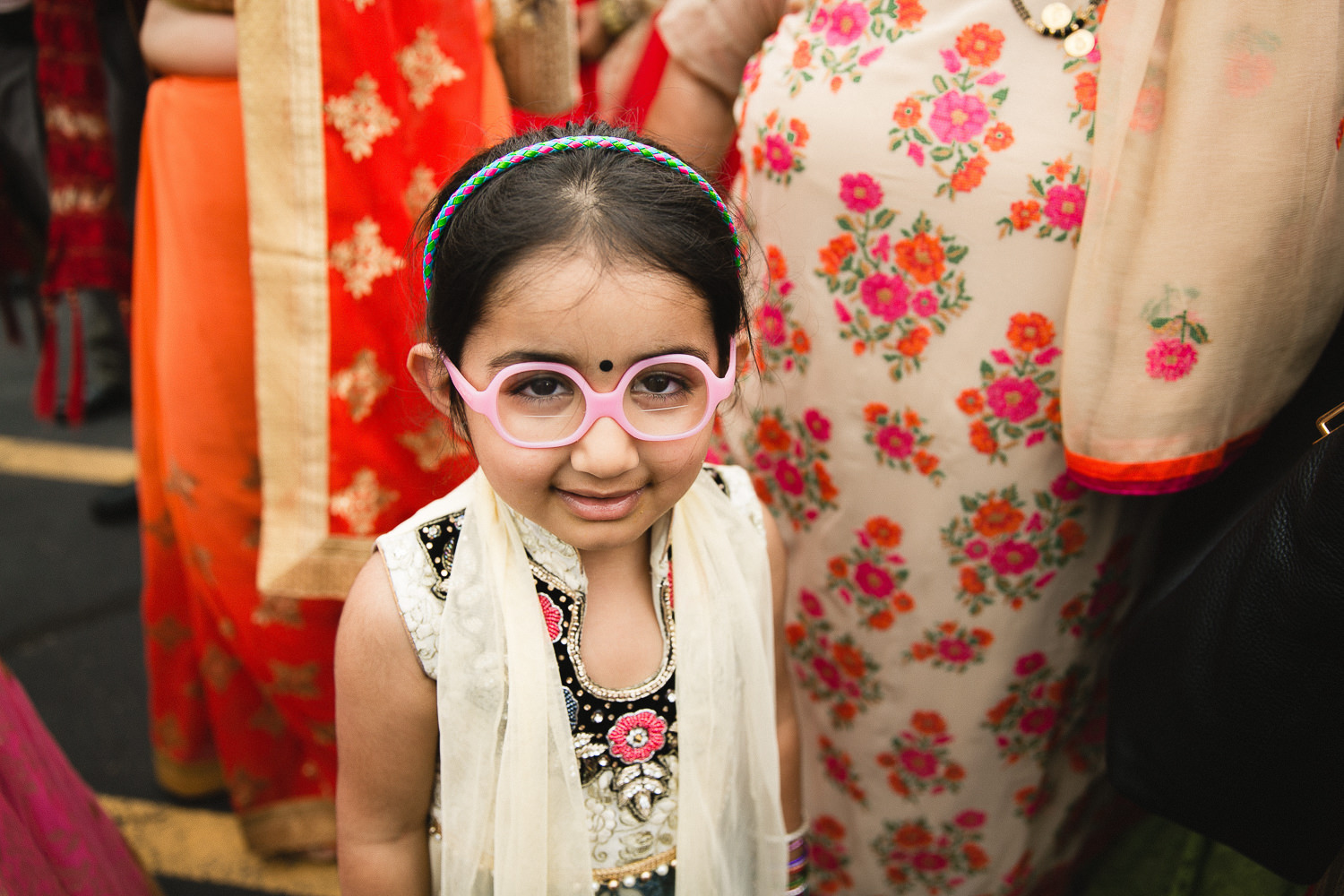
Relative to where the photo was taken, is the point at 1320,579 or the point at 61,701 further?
the point at 61,701

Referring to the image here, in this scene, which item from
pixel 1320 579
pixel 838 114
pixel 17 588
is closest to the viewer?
pixel 1320 579

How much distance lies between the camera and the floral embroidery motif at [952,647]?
1273mm

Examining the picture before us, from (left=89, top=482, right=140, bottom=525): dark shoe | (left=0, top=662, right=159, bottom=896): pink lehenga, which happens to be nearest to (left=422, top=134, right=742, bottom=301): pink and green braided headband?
(left=0, top=662, right=159, bottom=896): pink lehenga

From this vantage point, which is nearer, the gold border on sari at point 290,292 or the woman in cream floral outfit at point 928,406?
the woman in cream floral outfit at point 928,406

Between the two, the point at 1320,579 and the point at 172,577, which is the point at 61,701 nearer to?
the point at 172,577

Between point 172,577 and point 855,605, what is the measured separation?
51.6 inches

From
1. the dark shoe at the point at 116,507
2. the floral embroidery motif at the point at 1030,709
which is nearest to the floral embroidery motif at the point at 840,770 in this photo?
the floral embroidery motif at the point at 1030,709

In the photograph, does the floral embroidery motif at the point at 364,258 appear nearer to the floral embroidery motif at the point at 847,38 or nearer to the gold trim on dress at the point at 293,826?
the floral embroidery motif at the point at 847,38

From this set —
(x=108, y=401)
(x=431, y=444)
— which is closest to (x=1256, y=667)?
(x=431, y=444)

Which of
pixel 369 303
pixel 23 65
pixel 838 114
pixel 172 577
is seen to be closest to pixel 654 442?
pixel 838 114

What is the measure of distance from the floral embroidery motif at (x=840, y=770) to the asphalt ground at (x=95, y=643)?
102cm

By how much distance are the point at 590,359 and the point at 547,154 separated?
224mm

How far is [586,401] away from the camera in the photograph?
2.60ft

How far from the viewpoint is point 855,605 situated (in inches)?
52.9
